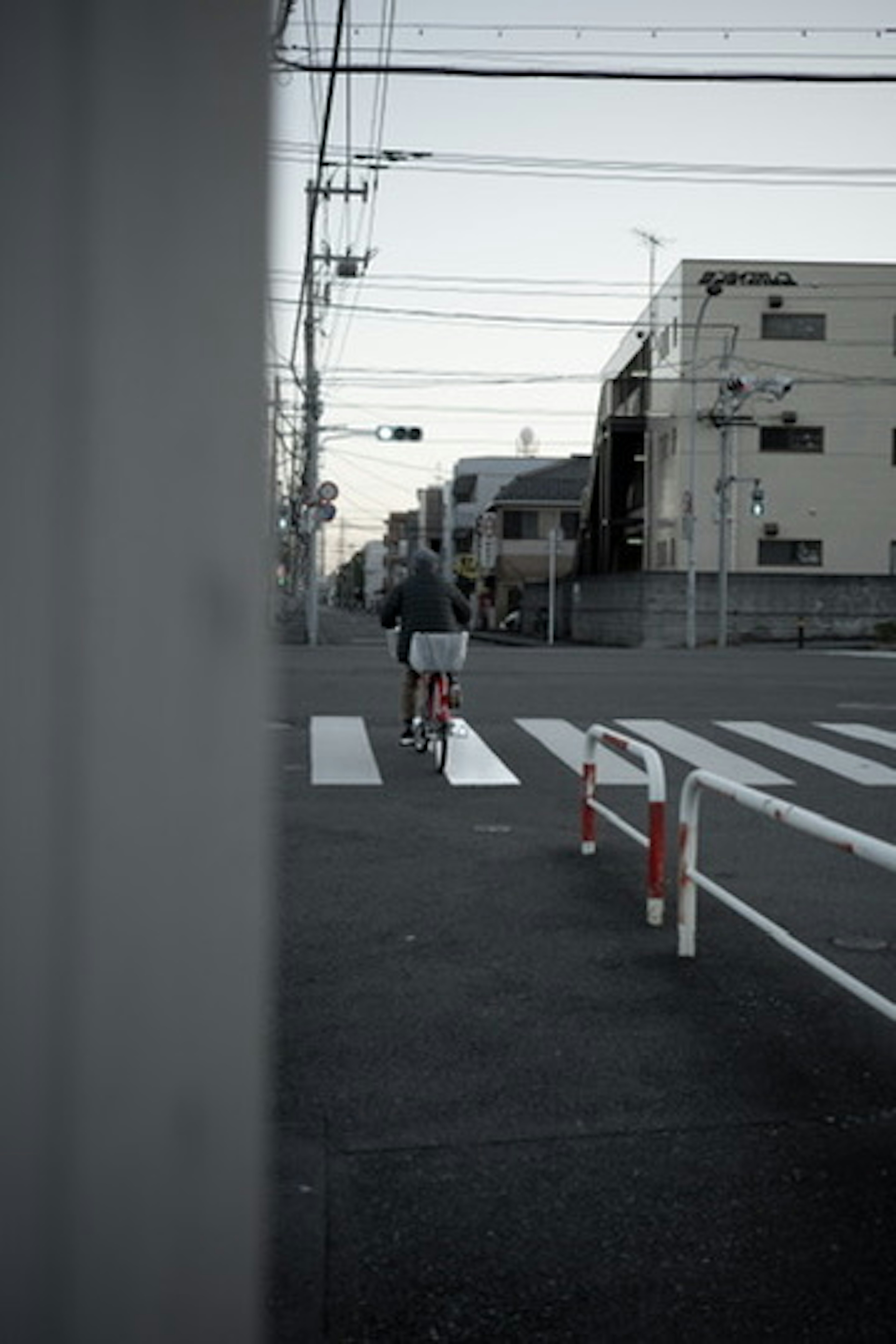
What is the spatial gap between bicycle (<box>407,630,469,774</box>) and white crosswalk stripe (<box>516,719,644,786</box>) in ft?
3.40

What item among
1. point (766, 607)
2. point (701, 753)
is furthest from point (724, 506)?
point (701, 753)

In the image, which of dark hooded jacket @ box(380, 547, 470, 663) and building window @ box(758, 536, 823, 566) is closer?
dark hooded jacket @ box(380, 547, 470, 663)

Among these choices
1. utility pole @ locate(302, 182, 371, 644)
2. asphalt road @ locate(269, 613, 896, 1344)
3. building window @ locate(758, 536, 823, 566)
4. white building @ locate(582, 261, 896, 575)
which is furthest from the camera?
building window @ locate(758, 536, 823, 566)

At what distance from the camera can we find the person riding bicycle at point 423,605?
10461 millimetres

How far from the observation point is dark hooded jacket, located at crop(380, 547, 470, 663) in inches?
412

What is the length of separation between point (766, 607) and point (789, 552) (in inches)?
197

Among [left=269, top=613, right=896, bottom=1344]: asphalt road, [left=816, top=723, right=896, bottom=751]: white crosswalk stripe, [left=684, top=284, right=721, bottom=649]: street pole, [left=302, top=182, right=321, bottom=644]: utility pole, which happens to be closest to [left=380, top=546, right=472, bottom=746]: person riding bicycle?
[left=269, top=613, right=896, bottom=1344]: asphalt road

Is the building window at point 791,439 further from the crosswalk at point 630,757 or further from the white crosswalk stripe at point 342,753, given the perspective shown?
the white crosswalk stripe at point 342,753

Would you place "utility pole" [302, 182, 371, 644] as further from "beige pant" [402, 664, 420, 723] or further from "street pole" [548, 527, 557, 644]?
"beige pant" [402, 664, 420, 723]

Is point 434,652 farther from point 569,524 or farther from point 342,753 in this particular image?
point 569,524

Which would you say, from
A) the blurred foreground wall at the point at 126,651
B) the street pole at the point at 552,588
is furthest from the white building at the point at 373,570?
the blurred foreground wall at the point at 126,651

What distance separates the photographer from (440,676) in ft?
34.1

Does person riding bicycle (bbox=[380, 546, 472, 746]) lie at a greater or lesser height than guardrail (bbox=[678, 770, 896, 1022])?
greater

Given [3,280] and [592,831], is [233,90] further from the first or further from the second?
[592,831]
